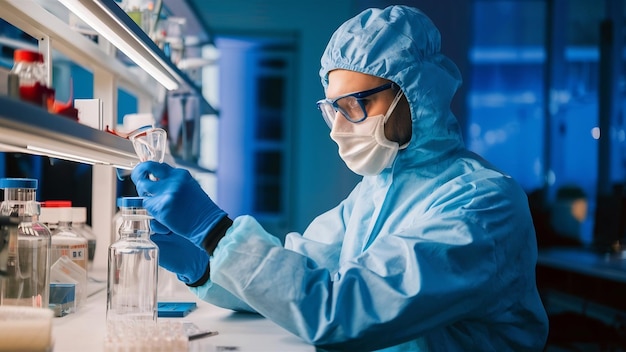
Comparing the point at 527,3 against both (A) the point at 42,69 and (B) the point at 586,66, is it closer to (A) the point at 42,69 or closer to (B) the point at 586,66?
(B) the point at 586,66

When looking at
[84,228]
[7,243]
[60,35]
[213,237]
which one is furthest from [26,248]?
[84,228]

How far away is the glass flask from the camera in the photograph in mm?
1432

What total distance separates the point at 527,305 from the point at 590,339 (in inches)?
75.7

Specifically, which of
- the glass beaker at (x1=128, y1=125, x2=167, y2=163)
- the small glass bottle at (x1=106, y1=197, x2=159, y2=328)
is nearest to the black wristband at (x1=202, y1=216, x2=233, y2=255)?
the small glass bottle at (x1=106, y1=197, x2=159, y2=328)

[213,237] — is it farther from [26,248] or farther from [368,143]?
[368,143]

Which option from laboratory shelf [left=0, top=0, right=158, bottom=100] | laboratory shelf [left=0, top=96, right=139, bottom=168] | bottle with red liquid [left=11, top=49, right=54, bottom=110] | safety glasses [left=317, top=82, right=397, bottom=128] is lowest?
laboratory shelf [left=0, top=96, right=139, bottom=168]

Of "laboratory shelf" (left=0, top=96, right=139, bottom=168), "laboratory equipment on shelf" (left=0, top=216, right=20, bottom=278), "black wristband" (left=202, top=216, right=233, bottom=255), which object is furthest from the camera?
"black wristband" (left=202, top=216, right=233, bottom=255)

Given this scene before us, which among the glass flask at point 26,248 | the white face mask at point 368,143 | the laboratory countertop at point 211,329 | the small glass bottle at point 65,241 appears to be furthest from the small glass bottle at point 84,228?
the white face mask at point 368,143

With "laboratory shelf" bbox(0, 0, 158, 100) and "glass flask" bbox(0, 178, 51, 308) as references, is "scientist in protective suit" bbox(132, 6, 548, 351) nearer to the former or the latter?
"glass flask" bbox(0, 178, 51, 308)

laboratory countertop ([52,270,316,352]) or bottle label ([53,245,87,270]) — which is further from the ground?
bottle label ([53,245,87,270])

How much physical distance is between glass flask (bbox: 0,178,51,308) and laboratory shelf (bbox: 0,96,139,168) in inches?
6.7

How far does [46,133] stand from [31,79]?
0.12 metres

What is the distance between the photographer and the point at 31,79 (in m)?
1.13

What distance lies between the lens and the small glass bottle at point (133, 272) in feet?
5.10
